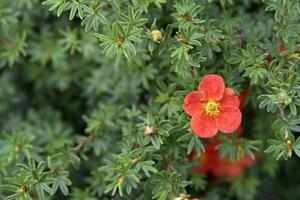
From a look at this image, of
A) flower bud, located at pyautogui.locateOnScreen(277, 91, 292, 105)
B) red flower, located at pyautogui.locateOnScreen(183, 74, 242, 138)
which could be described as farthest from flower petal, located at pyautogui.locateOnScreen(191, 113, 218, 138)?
flower bud, located at pyautogui.locateOnScreen(277, 91, 292, 105)

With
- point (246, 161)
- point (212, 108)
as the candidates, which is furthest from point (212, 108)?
point (246, 161)

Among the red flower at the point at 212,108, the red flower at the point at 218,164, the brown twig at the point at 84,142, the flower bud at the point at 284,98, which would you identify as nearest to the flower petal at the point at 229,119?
the red flower at the point at 212,108

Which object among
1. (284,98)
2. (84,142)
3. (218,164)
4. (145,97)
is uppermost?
(284,98)

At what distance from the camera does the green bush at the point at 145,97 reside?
2.08m

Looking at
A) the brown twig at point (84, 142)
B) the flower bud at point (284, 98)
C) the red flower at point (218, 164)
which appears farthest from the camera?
the red flower at point (218, 164)

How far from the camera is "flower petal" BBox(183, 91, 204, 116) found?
81.7 inches

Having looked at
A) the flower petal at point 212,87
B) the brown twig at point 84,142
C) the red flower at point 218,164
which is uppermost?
the flower petal at point 212,87

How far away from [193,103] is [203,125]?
0.30 ft

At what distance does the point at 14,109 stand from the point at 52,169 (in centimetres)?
92

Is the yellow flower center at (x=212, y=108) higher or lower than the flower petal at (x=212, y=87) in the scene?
lower

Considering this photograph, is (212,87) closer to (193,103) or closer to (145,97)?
(193,103)

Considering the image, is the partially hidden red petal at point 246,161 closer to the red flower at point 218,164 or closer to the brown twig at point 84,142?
the red flower at point 218,164

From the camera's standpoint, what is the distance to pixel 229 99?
2.09 m

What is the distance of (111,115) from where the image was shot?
8.38 feet
